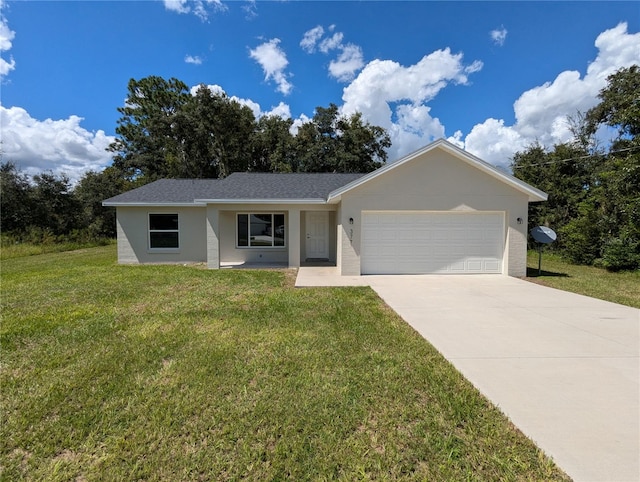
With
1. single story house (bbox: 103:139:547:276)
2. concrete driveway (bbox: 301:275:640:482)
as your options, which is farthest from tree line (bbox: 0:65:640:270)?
concrete driveway (bbox: 301:275:640:482)

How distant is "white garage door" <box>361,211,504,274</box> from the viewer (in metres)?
10.6

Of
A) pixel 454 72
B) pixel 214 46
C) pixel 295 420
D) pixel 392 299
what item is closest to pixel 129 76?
pixel 214 46

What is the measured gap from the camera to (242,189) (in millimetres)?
12469

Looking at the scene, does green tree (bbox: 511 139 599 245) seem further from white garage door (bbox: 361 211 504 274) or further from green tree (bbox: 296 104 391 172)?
green tree (bbox: 296 104 391 172)

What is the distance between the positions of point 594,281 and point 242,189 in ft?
42.5

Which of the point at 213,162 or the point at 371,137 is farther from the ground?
the point at 371,137

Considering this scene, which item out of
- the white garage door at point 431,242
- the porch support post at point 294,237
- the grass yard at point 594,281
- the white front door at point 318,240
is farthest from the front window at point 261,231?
the grass yard at point 594,281

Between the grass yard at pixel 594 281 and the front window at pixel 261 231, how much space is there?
9756mm

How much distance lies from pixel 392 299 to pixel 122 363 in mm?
5540

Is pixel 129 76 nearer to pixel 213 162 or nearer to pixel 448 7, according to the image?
pixel 213 162

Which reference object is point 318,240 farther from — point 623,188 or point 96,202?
point 96,202

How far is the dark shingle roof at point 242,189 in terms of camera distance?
1180cm

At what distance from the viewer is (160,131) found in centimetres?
2838

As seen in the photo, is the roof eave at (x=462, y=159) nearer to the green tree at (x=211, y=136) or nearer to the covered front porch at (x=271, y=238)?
the covered front porch at (x=271, y=238)
